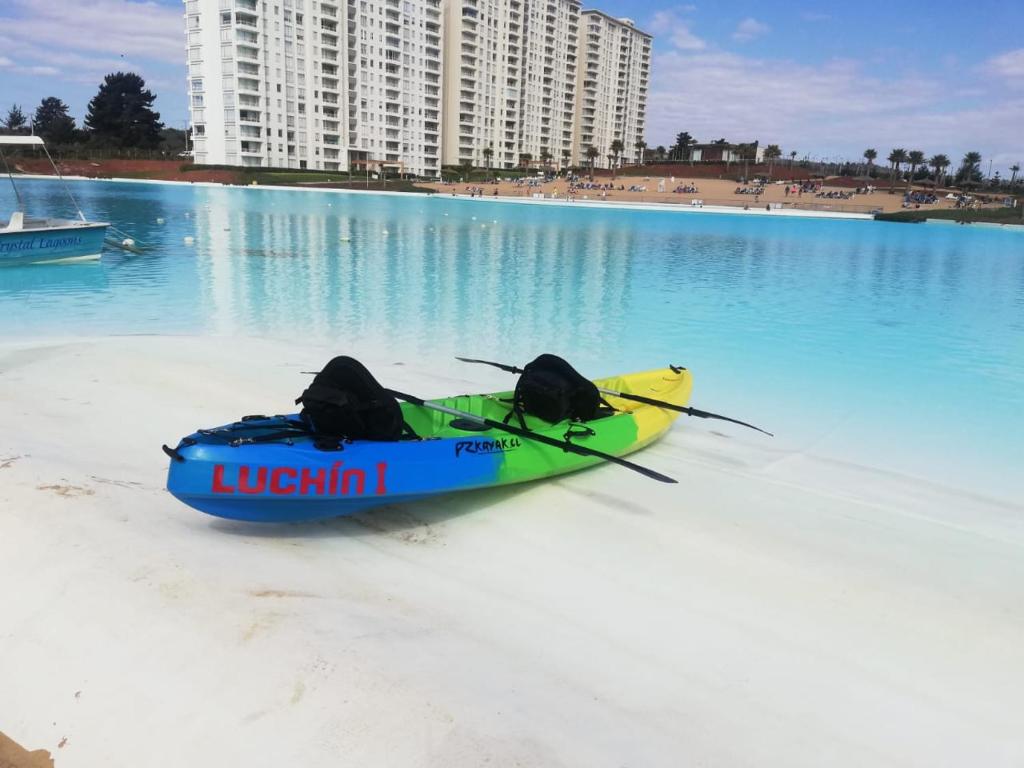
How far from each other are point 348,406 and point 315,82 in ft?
328

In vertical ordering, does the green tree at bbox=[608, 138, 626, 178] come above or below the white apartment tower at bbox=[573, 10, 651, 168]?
below

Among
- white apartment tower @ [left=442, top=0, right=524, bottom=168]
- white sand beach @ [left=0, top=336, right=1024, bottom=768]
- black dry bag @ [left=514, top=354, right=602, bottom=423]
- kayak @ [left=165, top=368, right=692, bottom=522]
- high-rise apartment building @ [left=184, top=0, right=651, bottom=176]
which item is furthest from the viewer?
white apartment tower @ [left=442, top=0, right=524, bottom=168]

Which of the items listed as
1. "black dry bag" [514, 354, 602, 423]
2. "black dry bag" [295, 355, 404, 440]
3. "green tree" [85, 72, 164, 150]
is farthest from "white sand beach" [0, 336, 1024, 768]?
"green tree" [85, 72, 164, 150]

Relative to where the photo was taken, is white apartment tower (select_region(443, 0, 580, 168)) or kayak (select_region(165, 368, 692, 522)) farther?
white apartment tower (select_region(443, 0, 580, 168))

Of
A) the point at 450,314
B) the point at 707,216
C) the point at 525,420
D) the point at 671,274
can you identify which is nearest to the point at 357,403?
the point at 525,420

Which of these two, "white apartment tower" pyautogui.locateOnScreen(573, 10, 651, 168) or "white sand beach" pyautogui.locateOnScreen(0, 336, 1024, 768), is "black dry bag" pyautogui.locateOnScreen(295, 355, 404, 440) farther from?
"white apartment tower" pyautogui.locateOnScreen(573, 10, 651, 168)

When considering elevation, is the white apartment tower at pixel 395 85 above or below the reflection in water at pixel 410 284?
above

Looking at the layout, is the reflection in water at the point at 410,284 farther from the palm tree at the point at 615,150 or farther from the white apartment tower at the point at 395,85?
the palm tree at the point at 615,150

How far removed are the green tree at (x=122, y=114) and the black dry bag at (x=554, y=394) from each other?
112 meters

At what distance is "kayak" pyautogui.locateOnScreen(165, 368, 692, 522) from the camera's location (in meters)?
4.46

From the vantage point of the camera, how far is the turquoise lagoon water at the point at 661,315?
9.33 m

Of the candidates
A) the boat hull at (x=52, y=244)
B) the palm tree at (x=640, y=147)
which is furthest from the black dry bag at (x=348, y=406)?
the palm tree at (x=640, y=147)

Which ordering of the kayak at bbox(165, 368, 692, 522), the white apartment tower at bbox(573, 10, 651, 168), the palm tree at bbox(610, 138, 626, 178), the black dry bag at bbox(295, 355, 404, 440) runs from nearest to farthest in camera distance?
the kayak at bbox(165, 368, 692, 522)
the black dry bag at bbox(295, 355, 404, 440)
the palm tree at bbox(610, 138, 626, 178)
the white apartment tower at bbox(573, 10, 651, 168)

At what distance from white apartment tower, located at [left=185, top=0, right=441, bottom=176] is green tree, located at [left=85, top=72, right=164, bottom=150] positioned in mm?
17492
